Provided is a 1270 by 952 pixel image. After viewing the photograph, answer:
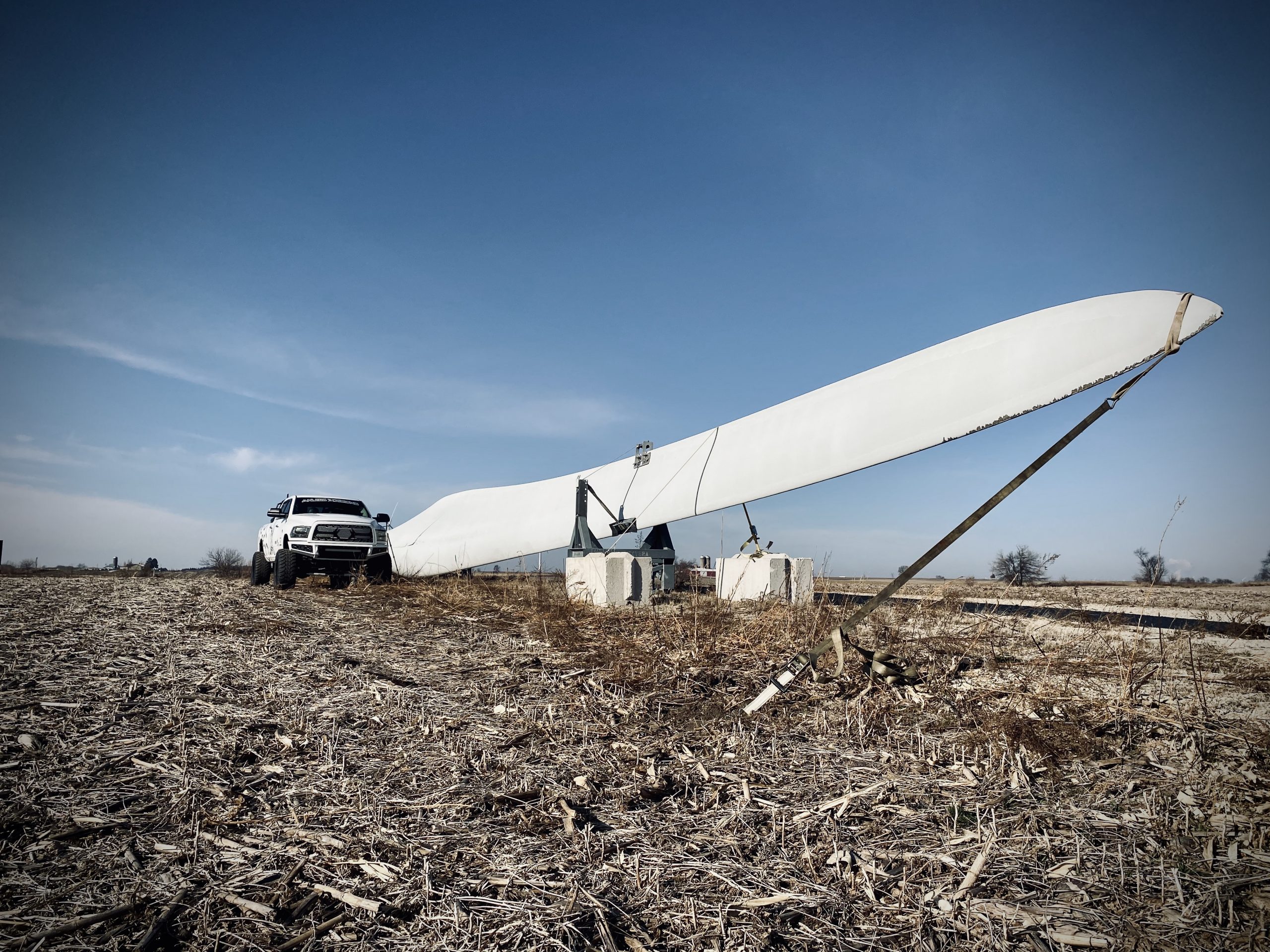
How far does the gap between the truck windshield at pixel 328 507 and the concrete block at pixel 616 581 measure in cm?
671

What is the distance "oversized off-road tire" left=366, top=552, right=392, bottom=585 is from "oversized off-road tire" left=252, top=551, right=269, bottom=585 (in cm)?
248

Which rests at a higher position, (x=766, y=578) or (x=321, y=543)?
(x=321, y=543)

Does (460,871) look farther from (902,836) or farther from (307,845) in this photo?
(902,836)

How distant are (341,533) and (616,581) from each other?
6828 millimetres

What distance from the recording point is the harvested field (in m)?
1.93

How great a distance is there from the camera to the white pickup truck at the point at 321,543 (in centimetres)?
1207

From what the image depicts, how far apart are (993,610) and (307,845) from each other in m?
6.45

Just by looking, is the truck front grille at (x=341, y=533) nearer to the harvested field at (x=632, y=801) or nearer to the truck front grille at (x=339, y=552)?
the truck front grille at (x=339, y=552)

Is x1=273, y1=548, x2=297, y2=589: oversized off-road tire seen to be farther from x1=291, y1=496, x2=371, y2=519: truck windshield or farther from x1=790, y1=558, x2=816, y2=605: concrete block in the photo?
x1=790, y1=558, x2=816, y2=605: concrete block

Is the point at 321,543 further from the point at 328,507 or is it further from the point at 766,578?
the point at 766,578

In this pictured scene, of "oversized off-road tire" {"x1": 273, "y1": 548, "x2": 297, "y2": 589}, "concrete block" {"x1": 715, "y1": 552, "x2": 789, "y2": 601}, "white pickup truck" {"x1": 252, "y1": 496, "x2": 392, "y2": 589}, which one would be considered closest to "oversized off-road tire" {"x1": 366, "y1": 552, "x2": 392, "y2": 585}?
"white pickup truck" {"x1": 252, "y1": 496, "x2": 392, "y2": 589}

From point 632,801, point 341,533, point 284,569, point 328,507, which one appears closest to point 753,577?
point 632,801

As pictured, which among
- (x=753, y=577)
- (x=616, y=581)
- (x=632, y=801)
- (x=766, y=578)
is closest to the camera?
(x=632, y=801)

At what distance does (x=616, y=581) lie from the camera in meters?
8.66
